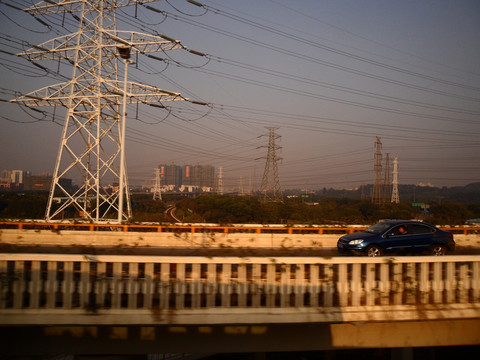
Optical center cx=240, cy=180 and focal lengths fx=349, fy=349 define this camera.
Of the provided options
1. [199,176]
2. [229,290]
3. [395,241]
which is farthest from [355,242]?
[199,176]

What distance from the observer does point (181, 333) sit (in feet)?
15.8

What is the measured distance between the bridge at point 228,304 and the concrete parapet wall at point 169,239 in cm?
974

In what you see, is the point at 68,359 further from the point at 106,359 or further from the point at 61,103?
the point at 61,103

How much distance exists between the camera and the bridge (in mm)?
4711

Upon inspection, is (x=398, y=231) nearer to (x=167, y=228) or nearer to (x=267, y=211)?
(x=167, y=228)

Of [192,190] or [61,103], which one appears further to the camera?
[192,190]

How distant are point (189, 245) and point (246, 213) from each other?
21966mm

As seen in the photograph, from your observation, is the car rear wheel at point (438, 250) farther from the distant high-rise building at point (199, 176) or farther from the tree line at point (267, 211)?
the distant high-rise building at point (199, 176)

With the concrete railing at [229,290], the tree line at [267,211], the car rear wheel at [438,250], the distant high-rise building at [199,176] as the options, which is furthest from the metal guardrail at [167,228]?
the distant high-rise building at [199,176]

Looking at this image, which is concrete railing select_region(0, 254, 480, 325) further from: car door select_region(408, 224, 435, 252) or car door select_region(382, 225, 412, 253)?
car door select_region(408, 224, 435, 252)

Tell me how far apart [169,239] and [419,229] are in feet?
35.3

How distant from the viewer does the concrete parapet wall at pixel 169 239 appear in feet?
49.5

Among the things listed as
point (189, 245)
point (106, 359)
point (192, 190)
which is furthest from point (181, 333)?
point (192, 190)

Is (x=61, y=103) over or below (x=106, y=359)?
over
